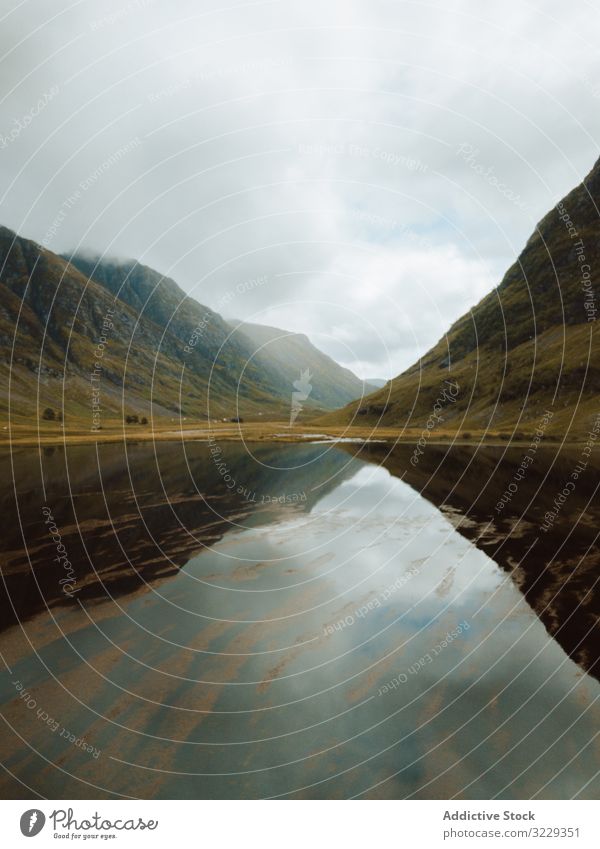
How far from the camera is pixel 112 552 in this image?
28.3 meters

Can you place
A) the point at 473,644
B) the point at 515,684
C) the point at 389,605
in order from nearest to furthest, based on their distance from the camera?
the point at 515,684, the point at 473,644, the point at 389,605

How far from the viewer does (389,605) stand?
21078mm

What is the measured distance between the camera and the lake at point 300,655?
1093cm

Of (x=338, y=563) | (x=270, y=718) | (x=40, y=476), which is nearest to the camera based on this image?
(x=270, y=718)

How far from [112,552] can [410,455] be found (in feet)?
239

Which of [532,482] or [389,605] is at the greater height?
[532,482]

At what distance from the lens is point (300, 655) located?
16453mm

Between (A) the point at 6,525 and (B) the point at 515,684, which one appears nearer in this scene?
(B) the point at 515,684

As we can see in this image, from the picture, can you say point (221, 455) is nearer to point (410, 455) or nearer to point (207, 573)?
point (410, 455)

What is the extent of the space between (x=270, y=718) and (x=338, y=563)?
14686 mm

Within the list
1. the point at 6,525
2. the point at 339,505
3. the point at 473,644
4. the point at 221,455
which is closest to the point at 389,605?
the point at 473,644

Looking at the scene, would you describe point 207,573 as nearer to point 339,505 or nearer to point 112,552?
point 112,552

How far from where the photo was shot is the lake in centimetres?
1093

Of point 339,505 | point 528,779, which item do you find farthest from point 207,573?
point 339,505
